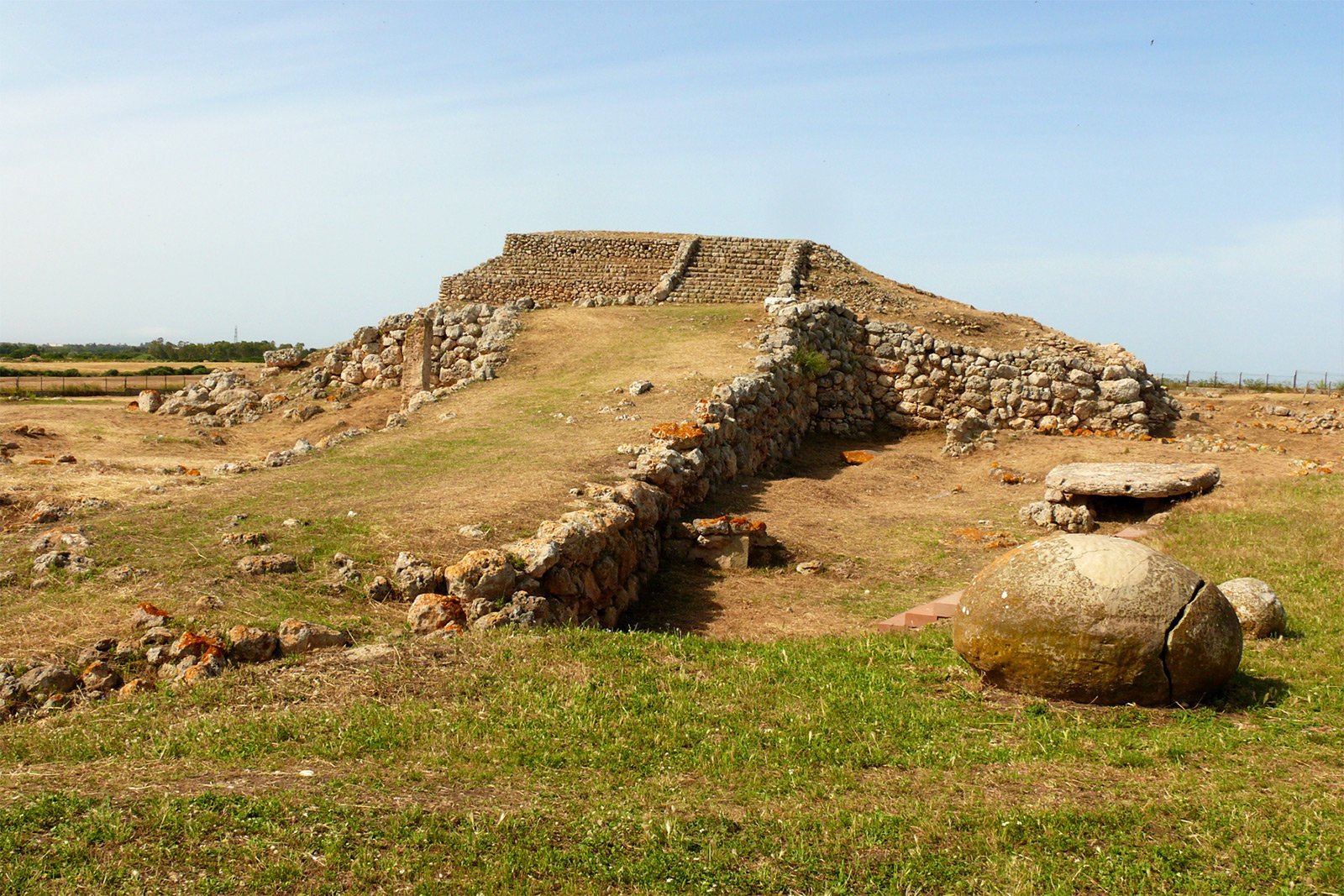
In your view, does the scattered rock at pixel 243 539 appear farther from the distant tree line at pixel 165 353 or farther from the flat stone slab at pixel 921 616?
the distant tree line at pixel 165 353

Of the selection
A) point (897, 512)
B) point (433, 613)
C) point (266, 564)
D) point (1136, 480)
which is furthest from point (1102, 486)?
point (266, 564)

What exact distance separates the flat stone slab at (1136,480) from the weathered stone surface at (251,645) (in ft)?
36.4

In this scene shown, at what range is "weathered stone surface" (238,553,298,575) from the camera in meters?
8.88

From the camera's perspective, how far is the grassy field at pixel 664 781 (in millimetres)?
4602

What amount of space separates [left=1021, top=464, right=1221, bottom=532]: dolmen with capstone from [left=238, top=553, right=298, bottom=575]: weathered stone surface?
10.3 metres

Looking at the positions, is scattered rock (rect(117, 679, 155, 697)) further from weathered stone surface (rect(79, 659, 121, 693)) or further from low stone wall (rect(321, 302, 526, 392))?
low stone wall (rect(321, 302, 526, 392))

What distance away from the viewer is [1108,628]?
6480 mm

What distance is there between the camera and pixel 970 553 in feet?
43.1

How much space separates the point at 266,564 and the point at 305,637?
159 cm

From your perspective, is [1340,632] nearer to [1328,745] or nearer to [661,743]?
[1328,745]

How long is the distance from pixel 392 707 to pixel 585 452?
772 centimetres

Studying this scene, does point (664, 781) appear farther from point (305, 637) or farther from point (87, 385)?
point (87, 385)

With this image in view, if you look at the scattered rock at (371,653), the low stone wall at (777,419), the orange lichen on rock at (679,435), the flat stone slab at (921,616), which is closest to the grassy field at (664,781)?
the scattered rock at (371,653)

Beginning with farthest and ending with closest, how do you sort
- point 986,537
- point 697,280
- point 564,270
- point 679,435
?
point 564,270 → point 697,280 → point 679,435 → point 986,537
